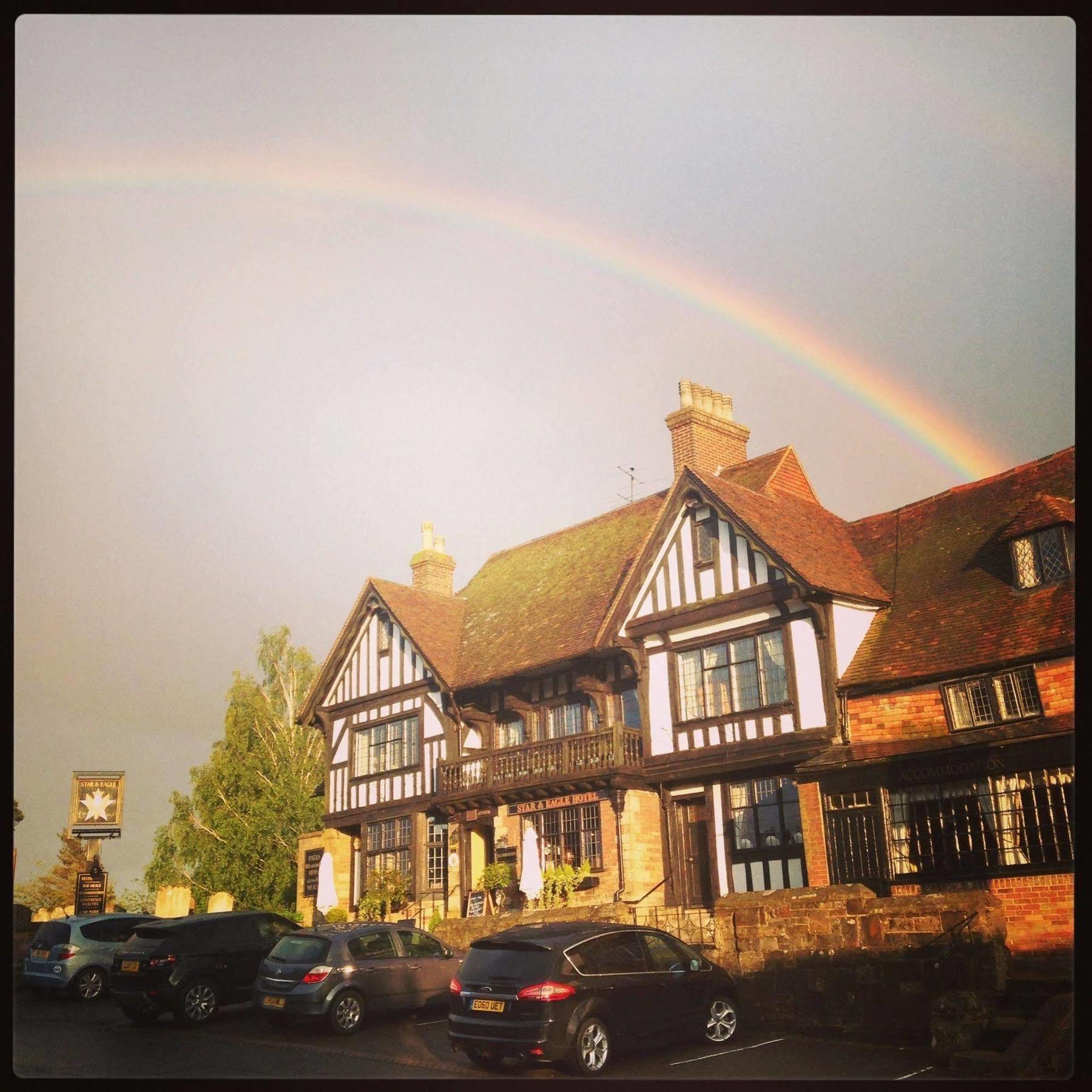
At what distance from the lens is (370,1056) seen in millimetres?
14477

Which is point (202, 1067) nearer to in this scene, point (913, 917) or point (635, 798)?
point (913, 917)

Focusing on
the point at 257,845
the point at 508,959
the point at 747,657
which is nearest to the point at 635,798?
the point at 747,657

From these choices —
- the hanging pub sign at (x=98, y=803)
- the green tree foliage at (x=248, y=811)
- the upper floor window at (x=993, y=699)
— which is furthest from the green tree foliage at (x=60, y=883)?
the upper floor window at (x=993, y=699)

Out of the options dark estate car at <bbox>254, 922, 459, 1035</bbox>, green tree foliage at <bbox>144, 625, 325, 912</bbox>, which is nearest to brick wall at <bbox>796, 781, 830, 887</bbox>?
dark estate car at <bbox>254, 922, 459, 1035</bbox>

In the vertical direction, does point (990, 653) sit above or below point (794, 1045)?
above

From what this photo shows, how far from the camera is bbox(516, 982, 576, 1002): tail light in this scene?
12820 mm

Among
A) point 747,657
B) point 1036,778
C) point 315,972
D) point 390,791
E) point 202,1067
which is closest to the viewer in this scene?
point 202,1067

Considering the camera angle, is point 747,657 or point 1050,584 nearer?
point 1050,584

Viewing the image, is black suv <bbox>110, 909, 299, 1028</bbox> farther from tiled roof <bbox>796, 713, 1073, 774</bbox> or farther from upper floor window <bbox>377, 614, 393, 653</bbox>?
upper floor window <bbox>377, 614, 393, 653</bbox>

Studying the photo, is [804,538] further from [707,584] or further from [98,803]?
[98,803]

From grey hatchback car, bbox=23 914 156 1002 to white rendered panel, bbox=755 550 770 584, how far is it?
493 inches

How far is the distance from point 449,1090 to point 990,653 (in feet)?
39.1

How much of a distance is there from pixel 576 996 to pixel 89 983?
11.6m

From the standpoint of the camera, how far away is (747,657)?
23.6 m
